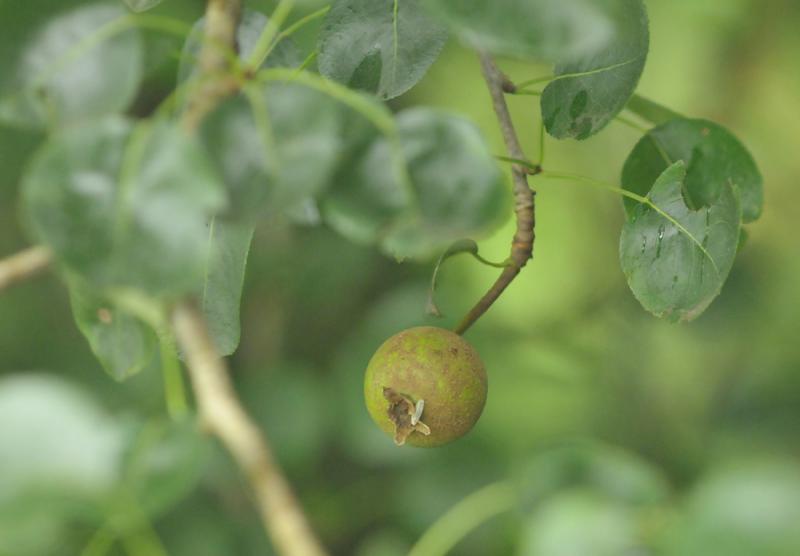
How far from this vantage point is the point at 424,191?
1.72 feet

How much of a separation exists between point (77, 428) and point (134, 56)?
508 millimetres

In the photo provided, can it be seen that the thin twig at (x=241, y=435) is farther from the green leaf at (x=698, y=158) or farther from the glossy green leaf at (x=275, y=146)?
the green leaf at (x=698, y=158)

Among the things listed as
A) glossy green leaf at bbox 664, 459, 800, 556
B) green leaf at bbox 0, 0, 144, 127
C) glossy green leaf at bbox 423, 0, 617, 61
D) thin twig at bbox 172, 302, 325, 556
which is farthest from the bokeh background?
glossy green leaf at bbox 423, 0, 617, 61

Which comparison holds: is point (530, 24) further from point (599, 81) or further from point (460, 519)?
point (460, 519)

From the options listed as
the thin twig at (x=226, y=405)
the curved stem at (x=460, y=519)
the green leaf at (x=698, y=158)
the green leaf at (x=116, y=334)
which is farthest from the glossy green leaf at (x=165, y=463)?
the curved stem at (x=460, y=519)

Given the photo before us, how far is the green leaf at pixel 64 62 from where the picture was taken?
21.0 inches

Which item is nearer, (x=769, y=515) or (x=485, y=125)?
(x=769, y=515)

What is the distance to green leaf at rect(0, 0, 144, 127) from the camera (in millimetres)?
533

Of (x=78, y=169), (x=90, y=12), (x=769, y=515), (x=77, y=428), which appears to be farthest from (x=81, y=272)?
(x=769, y=515)

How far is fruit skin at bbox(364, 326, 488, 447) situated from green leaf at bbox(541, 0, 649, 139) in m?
0.16

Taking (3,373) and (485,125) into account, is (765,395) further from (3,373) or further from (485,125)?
(3,373)

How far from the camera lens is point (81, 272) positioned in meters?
0.48

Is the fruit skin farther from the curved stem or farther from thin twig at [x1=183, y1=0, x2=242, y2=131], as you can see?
the curved stem

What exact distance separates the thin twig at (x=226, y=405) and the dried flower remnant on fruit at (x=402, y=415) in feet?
0.27
